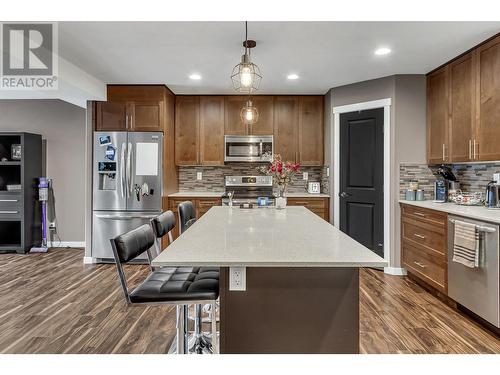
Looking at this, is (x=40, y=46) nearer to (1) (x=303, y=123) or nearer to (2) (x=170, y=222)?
(2) (x=170, y=222)

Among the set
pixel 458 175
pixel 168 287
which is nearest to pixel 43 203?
pixel 168 287

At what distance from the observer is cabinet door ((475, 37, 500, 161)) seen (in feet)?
9.57

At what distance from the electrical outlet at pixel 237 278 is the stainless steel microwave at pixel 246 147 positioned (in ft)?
12.2

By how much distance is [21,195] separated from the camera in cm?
518

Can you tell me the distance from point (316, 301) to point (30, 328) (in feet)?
7.91

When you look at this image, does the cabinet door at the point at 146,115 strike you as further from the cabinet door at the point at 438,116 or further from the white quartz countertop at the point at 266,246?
the cabinet door at the point at 438,116

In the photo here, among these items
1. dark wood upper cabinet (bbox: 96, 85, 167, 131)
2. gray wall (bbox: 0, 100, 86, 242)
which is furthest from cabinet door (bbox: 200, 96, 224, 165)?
gray wall (bbox: 0, 100, 86, 242)

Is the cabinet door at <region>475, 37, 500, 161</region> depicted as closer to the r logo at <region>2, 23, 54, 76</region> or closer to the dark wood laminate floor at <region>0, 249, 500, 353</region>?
the dark wood laminate floor at <region>0, 249, 500, 353</region>

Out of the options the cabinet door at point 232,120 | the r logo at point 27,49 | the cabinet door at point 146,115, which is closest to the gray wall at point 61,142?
the cabinet door at point 146,115

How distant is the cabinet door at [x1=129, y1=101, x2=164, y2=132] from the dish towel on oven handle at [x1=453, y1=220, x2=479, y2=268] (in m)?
3.74

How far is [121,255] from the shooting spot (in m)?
1.70

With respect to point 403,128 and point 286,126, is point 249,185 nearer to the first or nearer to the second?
point 286,126

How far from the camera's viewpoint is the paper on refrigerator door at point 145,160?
459 centimetres
